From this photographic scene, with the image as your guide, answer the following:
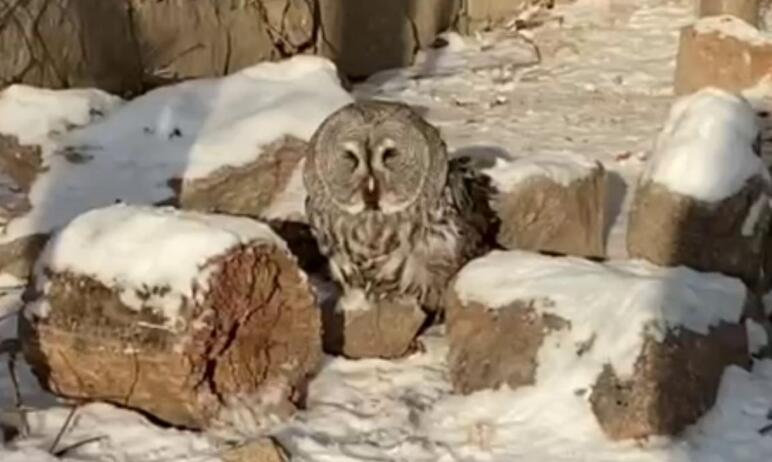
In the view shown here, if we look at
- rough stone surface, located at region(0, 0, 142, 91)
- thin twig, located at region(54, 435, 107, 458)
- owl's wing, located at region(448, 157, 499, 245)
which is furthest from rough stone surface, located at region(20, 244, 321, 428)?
rough stone surface, located at region(0, 0, 142, 91)

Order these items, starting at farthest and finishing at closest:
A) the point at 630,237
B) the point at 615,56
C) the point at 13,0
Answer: the point at 615,56, the point at 13,0, the point at 630,237

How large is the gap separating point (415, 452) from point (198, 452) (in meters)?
0.52

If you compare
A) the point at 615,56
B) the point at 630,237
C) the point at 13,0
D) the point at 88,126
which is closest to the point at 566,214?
the point at 630,237

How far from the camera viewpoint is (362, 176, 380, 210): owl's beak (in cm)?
537

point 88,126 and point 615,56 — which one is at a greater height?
point 88,126

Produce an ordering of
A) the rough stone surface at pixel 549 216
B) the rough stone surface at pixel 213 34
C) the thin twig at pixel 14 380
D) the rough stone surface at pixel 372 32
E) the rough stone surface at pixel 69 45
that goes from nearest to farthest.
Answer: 1. the thin twig at pixel 14 380
2. the rough stone surface at pixel 549 216
3. the rough stone surface at pixel 69 45
4. the rough stone surface at pixel 213 34
5. the rough stone surface at pixel 372 32

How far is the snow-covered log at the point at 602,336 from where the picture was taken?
4.58 metres

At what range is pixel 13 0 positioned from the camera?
7.41 metres

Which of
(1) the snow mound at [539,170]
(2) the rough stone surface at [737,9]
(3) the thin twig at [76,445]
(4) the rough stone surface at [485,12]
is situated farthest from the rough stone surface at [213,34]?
(3) the thin twig at [76,445]

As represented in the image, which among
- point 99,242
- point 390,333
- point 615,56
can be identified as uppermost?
point 99,242

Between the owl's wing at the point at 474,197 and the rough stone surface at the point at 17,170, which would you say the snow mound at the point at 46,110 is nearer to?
the rough stone surface at the point at 17,170

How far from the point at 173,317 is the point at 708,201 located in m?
1.61

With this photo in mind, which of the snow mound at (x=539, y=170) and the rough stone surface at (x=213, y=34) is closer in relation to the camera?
the snow mound at (x=539, y=170)

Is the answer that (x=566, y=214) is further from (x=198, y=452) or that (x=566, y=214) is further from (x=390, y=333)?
(x=198, y=452)
